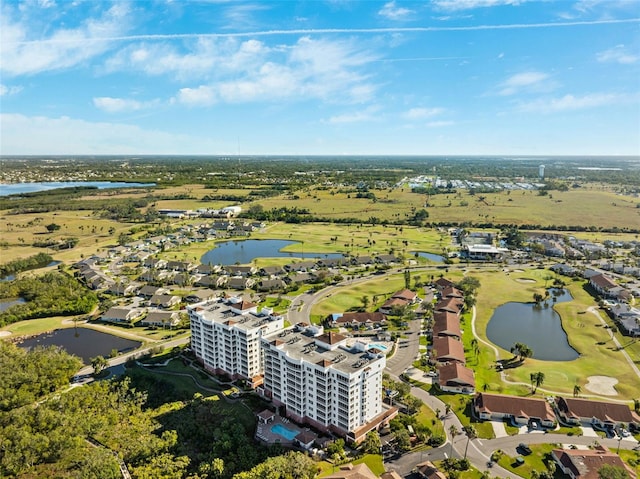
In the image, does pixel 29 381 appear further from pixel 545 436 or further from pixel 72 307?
pixel 545 436

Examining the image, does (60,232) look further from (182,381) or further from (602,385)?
(602,385)

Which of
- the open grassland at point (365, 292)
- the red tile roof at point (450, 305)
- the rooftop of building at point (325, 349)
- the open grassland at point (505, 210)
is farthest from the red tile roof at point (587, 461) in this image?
the open grassland at point (505, 210)

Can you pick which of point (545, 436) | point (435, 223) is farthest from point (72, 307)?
point (435, 223)

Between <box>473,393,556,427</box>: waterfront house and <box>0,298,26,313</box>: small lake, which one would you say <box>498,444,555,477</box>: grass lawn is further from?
<box>0,298,26,313</box>: small lake

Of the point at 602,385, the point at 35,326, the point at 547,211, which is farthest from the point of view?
the point at 547,211

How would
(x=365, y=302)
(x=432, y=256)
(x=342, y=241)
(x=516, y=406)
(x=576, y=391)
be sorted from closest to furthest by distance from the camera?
(x=516, y=406) → (x=576, y=391) → (x=365, y=302) → (x=432, y=256) → (x=342, y=241)

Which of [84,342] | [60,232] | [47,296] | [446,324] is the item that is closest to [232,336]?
[84,342]

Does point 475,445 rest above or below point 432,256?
below

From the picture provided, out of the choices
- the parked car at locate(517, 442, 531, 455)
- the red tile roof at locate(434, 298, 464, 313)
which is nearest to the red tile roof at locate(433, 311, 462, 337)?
the red tile roof at locate(434, 298, 464, 313)
